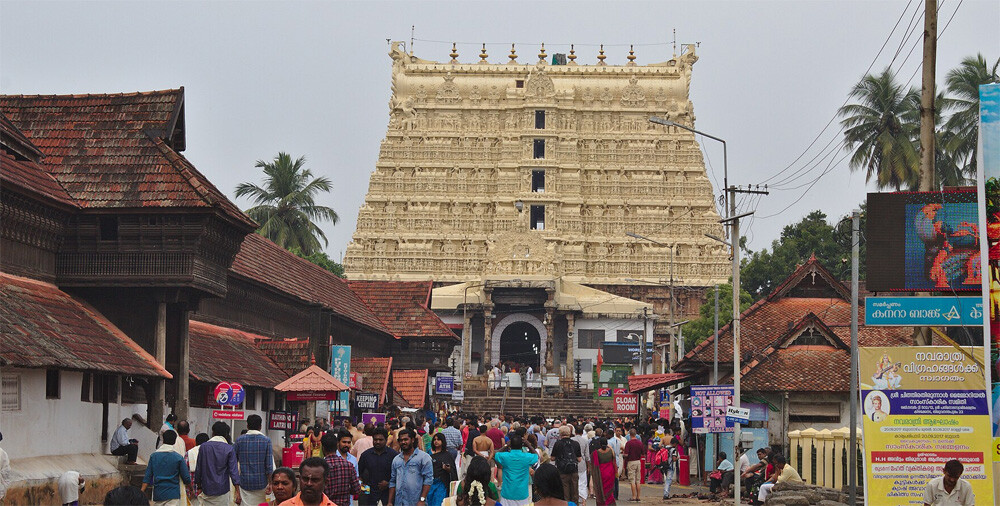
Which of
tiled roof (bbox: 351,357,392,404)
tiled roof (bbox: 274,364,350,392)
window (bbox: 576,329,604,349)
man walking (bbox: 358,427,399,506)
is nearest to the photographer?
man walking (bbox: 358,427,399,506)

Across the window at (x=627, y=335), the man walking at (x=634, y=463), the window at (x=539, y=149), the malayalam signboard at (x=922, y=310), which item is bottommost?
the man walking at (x=634, y=463)

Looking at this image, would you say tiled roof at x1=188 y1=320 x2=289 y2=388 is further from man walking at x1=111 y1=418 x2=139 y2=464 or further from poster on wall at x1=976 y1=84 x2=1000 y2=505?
poster on wall at x1=976 y1=84 x2=1000 y2=505

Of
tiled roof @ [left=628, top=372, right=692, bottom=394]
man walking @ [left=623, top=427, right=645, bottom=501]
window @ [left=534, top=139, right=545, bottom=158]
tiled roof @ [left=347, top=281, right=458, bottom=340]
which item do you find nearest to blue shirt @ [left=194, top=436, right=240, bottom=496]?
man walking @ [left=623, top=427, right=645, bottom=501]

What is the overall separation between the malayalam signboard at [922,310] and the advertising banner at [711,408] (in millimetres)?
7779

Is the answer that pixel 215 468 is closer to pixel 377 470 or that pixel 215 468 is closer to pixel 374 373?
pixel 377 470

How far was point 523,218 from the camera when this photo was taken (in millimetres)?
86688

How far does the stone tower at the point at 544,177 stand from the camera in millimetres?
86812

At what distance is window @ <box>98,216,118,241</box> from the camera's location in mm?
27438

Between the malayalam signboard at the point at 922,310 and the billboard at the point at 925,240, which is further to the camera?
the billboard at the point at 925,240

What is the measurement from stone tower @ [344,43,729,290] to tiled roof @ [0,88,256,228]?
55573 mm

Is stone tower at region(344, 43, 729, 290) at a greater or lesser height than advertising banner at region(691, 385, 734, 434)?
greater

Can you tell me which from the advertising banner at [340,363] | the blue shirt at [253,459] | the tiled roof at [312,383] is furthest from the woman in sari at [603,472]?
the advertising banner at [340,363]

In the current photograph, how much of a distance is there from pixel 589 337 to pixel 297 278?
3466 cm

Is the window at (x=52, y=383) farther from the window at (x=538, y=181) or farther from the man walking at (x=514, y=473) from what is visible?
the window at (x=538, y=181)
